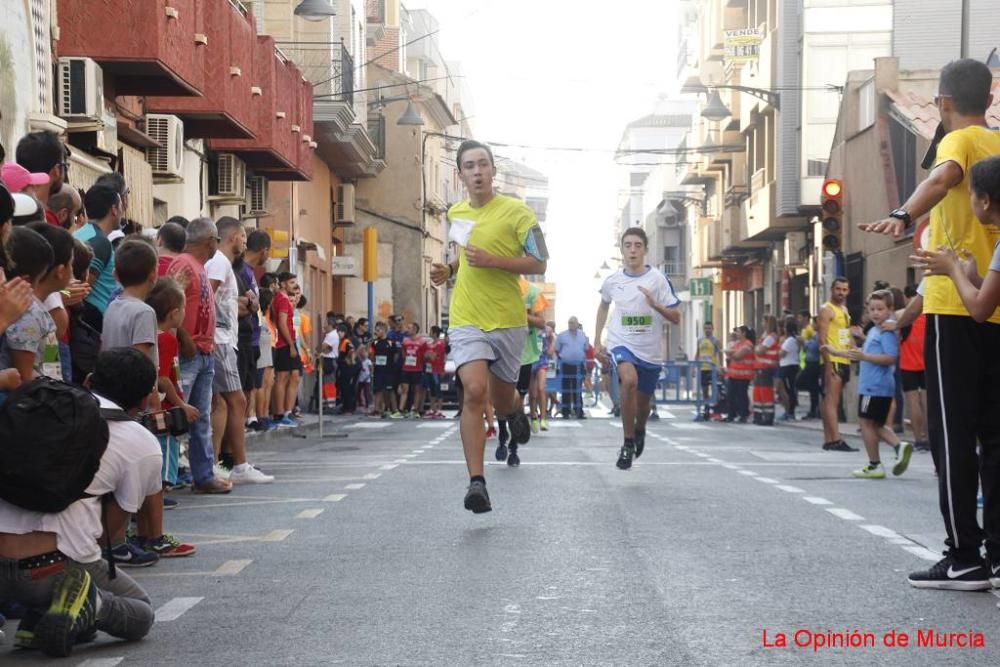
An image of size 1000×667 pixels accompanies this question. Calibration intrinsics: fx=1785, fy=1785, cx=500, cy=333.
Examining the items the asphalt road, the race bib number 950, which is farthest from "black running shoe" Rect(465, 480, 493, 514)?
the race bib number 950

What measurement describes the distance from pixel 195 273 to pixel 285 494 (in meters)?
1.77

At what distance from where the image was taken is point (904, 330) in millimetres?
18156

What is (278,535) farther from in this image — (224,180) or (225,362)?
(224,180)

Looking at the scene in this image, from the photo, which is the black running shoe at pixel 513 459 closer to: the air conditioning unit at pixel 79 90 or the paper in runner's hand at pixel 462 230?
the paper in runner's hand at pixel 462 230

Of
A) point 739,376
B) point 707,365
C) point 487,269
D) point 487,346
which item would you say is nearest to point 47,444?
point 487,346

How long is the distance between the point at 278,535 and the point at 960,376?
3.97 metres

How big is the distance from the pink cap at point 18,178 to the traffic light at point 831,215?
57.5 ft

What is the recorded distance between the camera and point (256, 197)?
107 ft

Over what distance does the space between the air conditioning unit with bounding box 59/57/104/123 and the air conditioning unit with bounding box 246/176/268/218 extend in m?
13.5

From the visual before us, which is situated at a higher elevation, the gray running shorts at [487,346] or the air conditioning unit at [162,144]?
the air conditioning unit at [162,144]

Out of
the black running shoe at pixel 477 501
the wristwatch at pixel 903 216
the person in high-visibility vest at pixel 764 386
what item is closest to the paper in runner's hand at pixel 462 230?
the black running shoe at pixel 477 501

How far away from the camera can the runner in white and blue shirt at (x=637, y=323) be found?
1449cm

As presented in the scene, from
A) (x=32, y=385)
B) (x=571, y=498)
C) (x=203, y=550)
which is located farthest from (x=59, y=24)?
(x=32, y=385)

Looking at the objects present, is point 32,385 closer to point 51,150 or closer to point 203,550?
point 203,550
